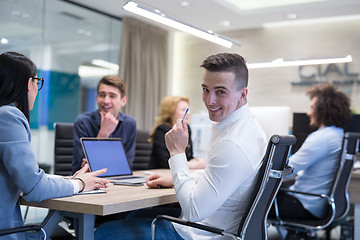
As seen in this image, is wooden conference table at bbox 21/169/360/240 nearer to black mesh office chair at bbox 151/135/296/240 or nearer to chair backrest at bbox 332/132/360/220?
black mesh office chair at bbox 151/135/296/240

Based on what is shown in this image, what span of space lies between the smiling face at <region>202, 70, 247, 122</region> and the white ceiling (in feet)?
12.5

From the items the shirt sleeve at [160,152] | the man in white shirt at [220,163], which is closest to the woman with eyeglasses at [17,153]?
the man in white shirt at [220,163]

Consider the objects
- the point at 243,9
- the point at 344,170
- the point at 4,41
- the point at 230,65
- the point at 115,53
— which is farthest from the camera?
the point at 115,53

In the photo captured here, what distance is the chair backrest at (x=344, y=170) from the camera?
9.64 feet

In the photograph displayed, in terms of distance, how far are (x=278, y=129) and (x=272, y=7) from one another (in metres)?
3.03

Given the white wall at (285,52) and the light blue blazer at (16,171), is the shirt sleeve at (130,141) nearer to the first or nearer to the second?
the light blue blazer at (16,171)

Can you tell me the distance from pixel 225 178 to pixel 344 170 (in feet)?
5.77

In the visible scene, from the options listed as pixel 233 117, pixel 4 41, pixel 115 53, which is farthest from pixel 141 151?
pixel 115 53

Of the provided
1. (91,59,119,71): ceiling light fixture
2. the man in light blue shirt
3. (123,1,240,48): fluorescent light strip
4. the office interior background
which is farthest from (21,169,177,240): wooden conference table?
(91,59,119,71): ceiling light fixture

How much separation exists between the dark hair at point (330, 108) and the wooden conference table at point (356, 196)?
56cm

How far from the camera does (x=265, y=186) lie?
65.2 inches

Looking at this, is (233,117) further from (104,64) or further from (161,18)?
(104,64)

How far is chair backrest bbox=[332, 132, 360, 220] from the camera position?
2.94 m

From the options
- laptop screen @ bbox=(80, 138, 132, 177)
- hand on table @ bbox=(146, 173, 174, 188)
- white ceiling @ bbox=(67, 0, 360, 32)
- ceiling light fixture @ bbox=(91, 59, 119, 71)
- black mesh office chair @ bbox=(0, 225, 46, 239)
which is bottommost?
black mesh office chair @ bbox=(0, 225, 46, 239)
